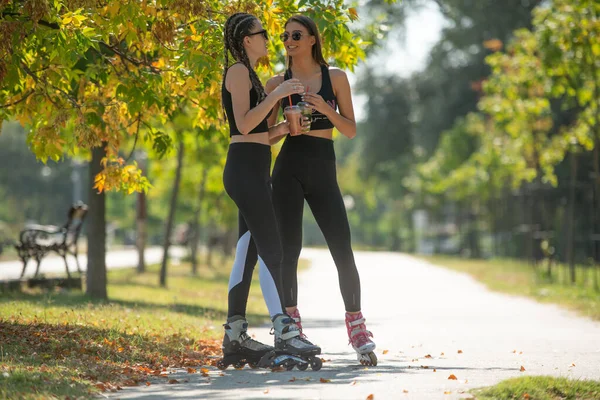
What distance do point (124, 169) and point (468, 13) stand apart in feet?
105

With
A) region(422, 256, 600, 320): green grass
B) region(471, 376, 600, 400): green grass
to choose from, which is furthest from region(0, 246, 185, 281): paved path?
region(471, 376, 600, 400): green grass

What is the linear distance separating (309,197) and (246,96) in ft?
2.79

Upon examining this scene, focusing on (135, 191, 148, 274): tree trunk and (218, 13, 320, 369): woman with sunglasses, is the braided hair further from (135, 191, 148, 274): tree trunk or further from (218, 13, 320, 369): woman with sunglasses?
(135, 191, 148, 274): tree trunk

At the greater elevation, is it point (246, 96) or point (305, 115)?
point (246, 96)

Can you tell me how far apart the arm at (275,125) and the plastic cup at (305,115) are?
0.52 ft

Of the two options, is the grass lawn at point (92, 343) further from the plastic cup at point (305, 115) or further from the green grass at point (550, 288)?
the green grass at point (550, 288)

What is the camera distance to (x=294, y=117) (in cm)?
633

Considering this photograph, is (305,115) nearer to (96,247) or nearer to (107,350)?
(107,350)

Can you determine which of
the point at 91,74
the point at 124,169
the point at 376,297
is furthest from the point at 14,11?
the point at 376,297

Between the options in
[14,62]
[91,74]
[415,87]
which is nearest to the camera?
[14,62]

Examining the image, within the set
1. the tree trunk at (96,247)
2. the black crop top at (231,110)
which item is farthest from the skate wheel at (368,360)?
the tree trunk at (96,247)

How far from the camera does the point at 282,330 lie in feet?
20.7

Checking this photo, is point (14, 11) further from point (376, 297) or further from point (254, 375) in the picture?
point (376, 297)

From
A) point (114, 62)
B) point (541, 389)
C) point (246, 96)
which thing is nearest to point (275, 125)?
point (246, 96)
